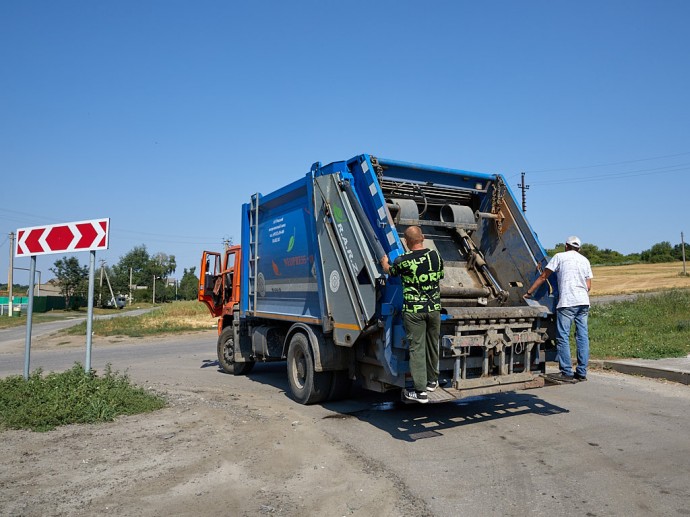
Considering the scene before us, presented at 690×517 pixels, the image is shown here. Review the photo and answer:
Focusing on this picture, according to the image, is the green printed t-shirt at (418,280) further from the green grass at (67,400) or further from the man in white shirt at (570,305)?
the green grass at (67,400)

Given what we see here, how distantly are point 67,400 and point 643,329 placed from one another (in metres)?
11.4

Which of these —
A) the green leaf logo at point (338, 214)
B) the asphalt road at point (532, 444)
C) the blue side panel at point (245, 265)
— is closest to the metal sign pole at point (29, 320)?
the asphalt road at point (532, 444)

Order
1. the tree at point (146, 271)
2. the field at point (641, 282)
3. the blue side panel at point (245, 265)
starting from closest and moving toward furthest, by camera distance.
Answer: the blue side panel at point (245, 265) → the field at point (641, 282) → the tree at point (146, 271)

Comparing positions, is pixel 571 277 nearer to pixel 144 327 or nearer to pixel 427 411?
pixel 427 411

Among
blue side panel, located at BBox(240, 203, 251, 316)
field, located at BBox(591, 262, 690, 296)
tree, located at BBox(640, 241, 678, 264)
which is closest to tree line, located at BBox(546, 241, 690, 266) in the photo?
tree, located at BBox(640, 241, 678, 264)

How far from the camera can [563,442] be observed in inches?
200

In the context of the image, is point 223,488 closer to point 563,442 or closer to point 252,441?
point 252,441

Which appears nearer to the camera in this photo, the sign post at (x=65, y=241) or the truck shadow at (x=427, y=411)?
the truck shadow at (x=427, y=411)

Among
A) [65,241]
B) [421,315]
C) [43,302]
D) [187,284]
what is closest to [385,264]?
[421,315]

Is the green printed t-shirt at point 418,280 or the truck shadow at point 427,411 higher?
the green printed t-shirt at point 418,280

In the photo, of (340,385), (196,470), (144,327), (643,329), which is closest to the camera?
(196,470)

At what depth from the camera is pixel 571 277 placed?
6125 mm

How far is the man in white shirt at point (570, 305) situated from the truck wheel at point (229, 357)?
565 centimetres

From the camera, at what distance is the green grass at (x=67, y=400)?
5902mm
